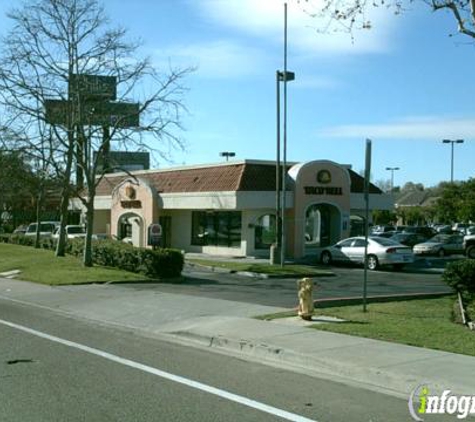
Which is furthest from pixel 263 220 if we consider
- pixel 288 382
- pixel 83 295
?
pixel 288 382

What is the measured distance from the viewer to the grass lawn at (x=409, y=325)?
1061cm

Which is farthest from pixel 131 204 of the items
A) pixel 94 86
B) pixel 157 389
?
pixel 157 389

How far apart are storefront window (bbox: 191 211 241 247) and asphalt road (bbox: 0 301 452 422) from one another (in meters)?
27.2

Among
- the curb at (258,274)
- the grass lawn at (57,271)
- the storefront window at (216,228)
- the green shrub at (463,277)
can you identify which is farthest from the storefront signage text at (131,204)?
the green shrub at (463,277)

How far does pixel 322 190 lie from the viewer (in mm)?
38531

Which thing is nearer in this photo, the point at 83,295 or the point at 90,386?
the point at 90,386

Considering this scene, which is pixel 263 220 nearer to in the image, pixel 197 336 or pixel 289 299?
pixel 289 299

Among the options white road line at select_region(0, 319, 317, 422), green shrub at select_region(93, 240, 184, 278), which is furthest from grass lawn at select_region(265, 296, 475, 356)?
green shrub at select_region(93, 240, 184, 278)

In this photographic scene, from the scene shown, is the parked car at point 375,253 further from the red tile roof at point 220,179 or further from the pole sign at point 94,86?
the pole sign at point 94,86

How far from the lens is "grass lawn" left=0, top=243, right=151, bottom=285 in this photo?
22.8 meters

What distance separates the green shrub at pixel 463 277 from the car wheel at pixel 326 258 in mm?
19076

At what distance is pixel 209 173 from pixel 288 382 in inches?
1258

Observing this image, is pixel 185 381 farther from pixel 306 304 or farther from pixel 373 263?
pixel 373 263

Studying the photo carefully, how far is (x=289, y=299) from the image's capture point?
18.1m
